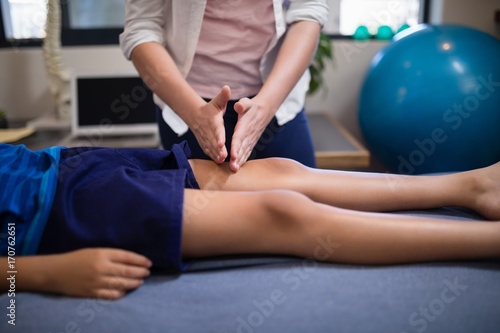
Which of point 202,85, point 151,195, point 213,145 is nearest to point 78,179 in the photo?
point 151,195

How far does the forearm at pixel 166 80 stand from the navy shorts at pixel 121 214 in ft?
0.89

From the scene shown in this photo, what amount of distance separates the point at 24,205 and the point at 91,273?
209mm

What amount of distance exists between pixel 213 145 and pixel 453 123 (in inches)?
44.3

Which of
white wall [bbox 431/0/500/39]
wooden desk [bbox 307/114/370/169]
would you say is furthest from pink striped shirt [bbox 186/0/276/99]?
white wall [bbox 431/0/500/39]

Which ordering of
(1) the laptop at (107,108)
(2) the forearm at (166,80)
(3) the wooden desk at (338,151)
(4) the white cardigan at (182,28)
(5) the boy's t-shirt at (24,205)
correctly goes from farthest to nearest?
→ (1) the laptop at (107,108)
(3) the wooden desk at (338,151)
(4) the white cardigan at (182,28)
(2) the forearm at (166,80)
(5) the boy's t-shirt at (24,205)

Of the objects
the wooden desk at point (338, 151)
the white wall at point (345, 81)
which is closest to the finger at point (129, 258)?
the wooden desk at point (338, 151)

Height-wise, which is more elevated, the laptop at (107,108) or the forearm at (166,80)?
the forearm at (166,80)

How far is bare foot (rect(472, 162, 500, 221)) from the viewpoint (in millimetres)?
1025

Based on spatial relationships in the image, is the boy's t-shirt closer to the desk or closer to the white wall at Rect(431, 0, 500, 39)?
the desk

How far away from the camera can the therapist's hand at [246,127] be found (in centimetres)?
108

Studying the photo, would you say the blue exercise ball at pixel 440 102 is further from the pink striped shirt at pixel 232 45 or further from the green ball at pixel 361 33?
the pink striped shirt at pixel 232 45

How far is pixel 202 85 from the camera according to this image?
53.1 inches

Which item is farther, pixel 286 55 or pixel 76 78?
pixel 76 78

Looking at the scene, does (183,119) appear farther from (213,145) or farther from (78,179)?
(78,179)
